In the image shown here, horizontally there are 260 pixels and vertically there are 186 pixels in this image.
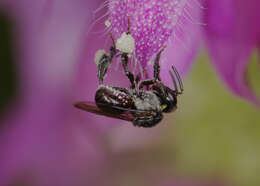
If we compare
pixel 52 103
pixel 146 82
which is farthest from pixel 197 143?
pixel 146 82

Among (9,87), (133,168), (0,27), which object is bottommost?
(133,168)

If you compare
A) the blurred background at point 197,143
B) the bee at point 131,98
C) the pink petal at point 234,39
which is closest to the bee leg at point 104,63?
the bee at point 131,98

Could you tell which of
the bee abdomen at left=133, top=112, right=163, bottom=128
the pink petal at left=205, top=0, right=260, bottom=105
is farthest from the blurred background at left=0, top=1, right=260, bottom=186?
the bee abdomen at left=133, top=112, right=163, bottom=128

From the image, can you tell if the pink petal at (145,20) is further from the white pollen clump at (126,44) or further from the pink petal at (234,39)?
the pink petal at (234,39)

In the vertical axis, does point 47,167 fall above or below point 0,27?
below

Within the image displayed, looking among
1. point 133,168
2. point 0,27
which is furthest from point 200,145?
point 0,27

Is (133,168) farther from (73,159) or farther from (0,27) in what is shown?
(0,27)
